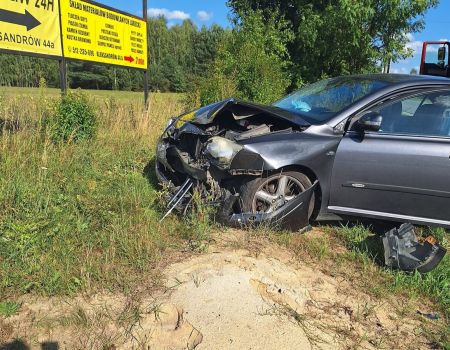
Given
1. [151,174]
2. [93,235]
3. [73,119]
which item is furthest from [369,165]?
[73,119]

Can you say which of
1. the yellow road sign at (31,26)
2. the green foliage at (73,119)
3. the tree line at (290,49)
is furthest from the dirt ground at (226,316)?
the tree line at (290,49)

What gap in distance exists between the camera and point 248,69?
11.4 m

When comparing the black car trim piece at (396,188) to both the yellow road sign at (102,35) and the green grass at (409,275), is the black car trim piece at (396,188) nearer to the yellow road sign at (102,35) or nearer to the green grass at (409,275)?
the green grass at (409,275)

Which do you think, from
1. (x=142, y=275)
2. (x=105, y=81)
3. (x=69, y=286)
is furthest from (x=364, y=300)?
(x=105, y=81)

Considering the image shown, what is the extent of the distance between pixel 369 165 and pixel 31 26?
18.6ft

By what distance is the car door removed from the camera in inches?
168

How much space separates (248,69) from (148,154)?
18.1 ft

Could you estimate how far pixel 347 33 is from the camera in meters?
15.1

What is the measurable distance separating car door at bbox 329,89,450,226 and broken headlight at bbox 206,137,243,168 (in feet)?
3.33

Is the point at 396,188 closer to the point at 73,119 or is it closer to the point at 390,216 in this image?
the point at 390,216

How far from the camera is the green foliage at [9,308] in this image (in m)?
2.88

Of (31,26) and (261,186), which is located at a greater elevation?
(31,26)

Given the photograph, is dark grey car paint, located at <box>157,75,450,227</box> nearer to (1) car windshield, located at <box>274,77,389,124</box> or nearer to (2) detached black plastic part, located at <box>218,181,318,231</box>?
(1) car windshield, located at <box>274,77,389,124</box>

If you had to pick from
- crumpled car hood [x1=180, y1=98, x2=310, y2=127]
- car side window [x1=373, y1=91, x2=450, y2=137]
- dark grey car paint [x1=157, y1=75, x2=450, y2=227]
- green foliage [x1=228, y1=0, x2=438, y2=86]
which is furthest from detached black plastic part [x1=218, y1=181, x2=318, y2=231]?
green foliage [x1=228, y1=0, x2=438, y2=86]
